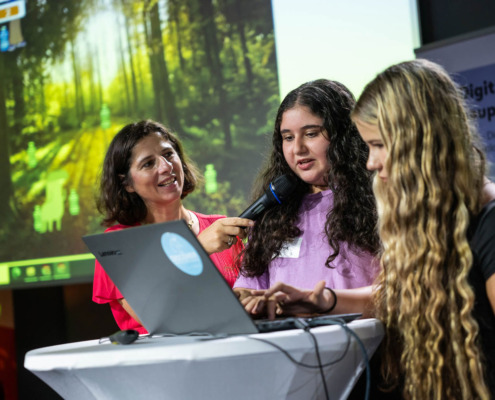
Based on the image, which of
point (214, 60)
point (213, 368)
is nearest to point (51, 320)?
point (214, 60)

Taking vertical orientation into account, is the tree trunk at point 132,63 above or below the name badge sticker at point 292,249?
above

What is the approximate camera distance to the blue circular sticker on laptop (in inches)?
43.3

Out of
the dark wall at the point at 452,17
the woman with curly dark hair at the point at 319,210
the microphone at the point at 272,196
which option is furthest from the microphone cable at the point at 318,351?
the dark wall at the point at 452,17

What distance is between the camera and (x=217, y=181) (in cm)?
359

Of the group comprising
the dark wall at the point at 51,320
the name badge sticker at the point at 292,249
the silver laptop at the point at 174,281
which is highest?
the silver laptop at the point at 174,281

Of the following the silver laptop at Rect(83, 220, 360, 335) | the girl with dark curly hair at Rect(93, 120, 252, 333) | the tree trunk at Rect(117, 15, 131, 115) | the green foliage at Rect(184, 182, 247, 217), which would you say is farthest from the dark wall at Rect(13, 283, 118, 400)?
the silver laptop at Rect(83, 220, 360, 335)

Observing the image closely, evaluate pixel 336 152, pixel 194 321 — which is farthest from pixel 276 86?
pixel 194 321

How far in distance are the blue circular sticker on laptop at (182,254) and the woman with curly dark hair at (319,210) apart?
2.03 feet

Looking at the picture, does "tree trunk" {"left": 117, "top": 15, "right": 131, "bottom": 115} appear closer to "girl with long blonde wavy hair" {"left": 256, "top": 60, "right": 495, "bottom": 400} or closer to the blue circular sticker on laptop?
"girl with long blonde wavy hair" {"left": 256, "top": 60, "right": 495, "bottom": 400}

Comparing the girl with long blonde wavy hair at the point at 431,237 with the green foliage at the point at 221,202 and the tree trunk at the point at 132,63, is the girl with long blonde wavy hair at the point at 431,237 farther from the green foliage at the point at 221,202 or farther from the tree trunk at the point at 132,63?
the tree trunk at the point at 132,63

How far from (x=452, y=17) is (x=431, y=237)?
7.16 ft

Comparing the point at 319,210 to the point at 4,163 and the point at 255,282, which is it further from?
the point at 4,163

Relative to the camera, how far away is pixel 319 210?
1.80 m

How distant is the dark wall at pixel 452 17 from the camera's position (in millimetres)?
2980
